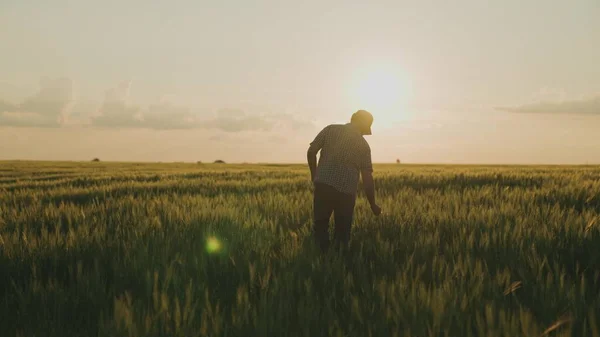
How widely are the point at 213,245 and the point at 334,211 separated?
155cm

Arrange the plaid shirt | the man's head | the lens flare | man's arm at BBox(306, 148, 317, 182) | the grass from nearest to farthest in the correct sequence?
the grass < the lens flare < the plaid shirt < the man's head < man's arm at BBox(306, 148, 317, 182)

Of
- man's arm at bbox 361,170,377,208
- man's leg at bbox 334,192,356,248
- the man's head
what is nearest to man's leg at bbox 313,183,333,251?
man's leg at bbox 334,192,356,248

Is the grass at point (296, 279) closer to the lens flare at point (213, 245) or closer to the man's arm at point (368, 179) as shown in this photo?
the lens flare at point (213, 245)

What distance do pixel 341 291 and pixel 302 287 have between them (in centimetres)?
33

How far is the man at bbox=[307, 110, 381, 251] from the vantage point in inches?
233

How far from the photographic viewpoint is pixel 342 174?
592 cm

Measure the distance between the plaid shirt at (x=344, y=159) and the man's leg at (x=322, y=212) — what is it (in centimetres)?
12

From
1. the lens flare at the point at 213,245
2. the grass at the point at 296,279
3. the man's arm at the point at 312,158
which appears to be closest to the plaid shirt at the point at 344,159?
the man's arm at the point at 312,158

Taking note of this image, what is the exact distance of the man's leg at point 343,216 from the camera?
19.5 ft

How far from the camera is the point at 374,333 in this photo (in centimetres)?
307

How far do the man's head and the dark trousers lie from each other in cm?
85

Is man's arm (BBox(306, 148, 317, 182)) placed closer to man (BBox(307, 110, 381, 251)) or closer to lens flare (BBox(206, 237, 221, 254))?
man (BBox(307, 110, 381, 251))

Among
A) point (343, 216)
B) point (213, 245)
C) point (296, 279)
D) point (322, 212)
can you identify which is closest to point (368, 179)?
point (343, 216)

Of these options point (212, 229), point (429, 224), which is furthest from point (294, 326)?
point (429, 224)
